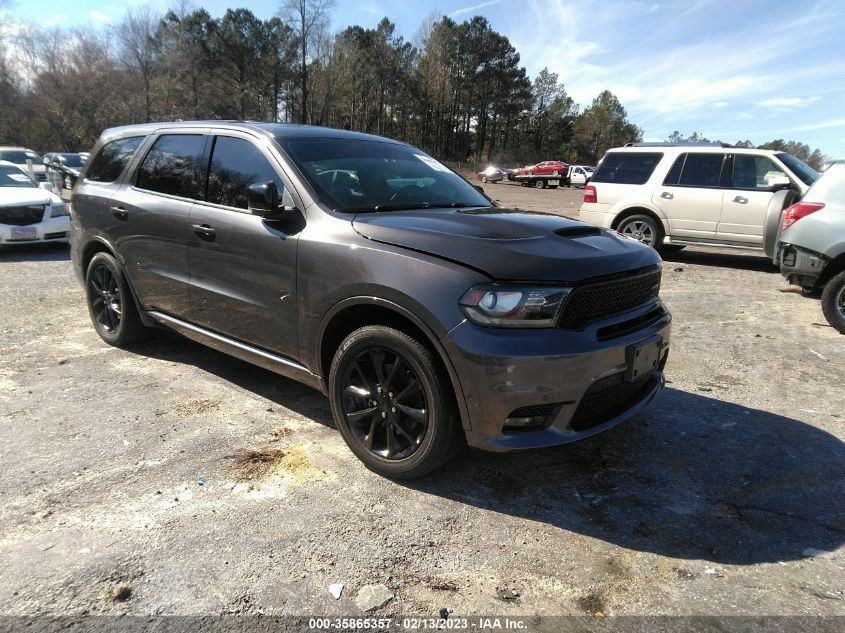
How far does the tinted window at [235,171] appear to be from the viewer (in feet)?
11.5

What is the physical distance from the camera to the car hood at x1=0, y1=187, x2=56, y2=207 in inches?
376

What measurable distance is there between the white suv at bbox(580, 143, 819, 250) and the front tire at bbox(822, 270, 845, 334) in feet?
10.6

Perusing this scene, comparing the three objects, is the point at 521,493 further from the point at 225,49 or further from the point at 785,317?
the point at 225,49

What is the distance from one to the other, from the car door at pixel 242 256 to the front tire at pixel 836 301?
5.65 metres

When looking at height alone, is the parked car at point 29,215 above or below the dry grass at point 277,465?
above

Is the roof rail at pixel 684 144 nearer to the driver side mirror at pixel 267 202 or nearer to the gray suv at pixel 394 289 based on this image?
the gray suv at pixel 394 289

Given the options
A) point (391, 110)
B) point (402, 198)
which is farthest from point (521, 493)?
point (391, 110)

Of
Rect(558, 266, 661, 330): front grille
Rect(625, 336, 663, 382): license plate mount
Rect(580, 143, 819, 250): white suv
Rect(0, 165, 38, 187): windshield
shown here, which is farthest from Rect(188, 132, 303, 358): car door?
Rect(0, 165, 38, 187): windshield

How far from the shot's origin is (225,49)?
57594 mm

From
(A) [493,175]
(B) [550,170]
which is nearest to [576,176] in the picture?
(B) [550,170]

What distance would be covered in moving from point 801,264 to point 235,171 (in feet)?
19.6

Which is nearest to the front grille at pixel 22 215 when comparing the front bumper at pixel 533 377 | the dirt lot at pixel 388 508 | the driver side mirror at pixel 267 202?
the dirt lot at pixel 388 508

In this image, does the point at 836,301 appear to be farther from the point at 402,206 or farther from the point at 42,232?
the point at 42,232

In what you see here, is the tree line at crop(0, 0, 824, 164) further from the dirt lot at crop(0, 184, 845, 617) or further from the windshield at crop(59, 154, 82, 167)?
the dirt lot at crop(0, 184, 845, 617)
